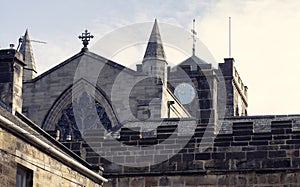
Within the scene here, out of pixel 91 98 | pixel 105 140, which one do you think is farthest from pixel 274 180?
pixel 91 98

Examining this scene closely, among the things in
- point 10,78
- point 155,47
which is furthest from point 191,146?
point 155,47

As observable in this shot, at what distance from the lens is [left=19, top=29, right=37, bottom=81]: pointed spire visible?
4788cm

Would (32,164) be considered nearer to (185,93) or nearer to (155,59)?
(155,59)

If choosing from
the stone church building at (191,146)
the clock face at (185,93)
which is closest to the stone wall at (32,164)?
the stone church building at (191,146)

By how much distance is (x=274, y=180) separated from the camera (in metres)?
26.0

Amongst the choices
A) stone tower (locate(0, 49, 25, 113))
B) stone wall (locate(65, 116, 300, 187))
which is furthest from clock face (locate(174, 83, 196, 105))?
stone tower (locate(0, 49, 25, 113))

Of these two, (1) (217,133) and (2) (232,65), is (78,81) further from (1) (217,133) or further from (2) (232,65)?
(1) (217,133)

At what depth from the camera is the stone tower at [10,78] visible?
24.3 meters

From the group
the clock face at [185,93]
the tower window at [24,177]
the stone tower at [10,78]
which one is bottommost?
the tower window at [24,177]

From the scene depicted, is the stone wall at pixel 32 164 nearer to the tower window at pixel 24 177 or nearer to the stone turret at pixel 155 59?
the tower window at pixel 24 177

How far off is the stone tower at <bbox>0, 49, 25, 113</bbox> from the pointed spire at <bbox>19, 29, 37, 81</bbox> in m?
22.5

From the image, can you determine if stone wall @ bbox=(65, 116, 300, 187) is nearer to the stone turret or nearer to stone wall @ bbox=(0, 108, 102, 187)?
stone wall @ bbox=(0, 108, 102, 187)

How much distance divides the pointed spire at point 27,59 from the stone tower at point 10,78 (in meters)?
22.5

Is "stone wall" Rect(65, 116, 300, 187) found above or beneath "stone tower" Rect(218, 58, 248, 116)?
beneath
